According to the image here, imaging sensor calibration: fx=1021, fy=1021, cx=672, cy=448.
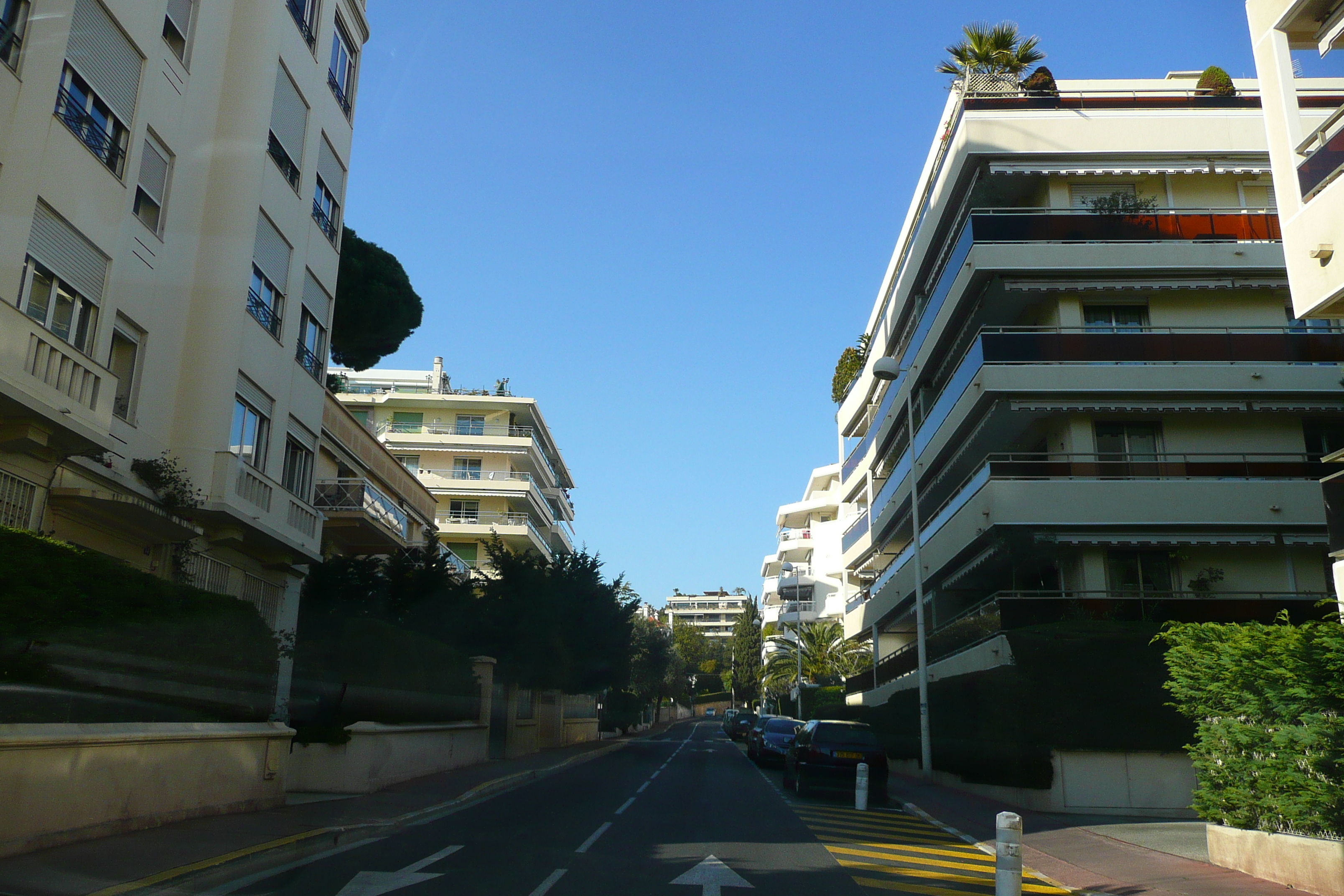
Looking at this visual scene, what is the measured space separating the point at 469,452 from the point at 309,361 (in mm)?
38057

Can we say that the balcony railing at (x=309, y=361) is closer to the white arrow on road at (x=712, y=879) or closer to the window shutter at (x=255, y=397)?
the window shutter at (x=255, y=397)

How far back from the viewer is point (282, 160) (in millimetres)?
21188

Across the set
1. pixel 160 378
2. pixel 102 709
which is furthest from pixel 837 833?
pixel 160 378

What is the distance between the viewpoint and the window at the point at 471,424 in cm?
6212

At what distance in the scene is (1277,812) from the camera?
1012 cm

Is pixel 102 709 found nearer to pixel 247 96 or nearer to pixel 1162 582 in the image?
pixel 247 96

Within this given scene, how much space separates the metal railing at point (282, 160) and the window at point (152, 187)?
2.76m

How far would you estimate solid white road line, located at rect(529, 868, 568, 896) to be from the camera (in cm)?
904

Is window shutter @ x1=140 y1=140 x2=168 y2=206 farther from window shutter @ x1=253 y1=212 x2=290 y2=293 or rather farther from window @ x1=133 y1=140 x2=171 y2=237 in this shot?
window shutter @ x1=253 y1=212 x2=290 y2=293

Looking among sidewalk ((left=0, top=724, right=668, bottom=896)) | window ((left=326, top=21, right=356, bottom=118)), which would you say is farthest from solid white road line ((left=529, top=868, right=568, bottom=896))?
window ((left=326, top=21, right=356, bottom=118))

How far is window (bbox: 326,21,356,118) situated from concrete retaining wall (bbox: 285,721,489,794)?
48.7ft

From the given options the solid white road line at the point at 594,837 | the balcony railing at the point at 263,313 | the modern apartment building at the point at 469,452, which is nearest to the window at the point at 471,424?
the modern apartment building at the point at 469,452

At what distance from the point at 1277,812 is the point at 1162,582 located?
53.2 feet

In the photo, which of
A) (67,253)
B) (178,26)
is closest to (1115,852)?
(67,253)
